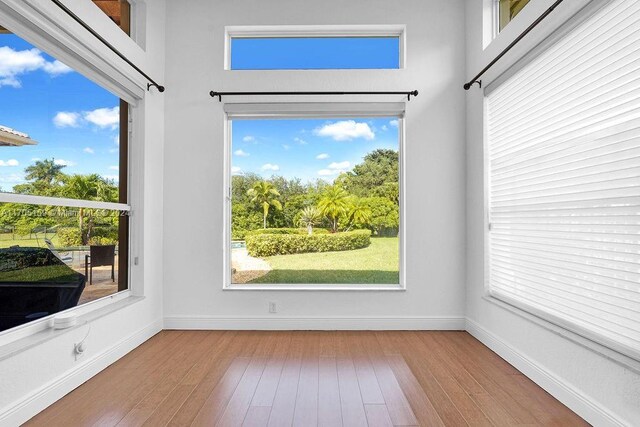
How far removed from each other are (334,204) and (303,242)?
1.63 feet

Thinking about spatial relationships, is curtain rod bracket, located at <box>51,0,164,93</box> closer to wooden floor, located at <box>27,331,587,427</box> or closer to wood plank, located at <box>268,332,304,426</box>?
wooden floor, located at <box>27,331,587,427</box>

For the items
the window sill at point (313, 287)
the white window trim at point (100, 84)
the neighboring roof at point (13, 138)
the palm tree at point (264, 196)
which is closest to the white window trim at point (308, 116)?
the window sill at point (313, 287)

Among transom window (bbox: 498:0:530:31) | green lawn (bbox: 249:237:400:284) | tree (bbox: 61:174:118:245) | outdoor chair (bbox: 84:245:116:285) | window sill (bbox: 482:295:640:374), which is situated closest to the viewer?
window sill (bbox: 482:295:640:374)

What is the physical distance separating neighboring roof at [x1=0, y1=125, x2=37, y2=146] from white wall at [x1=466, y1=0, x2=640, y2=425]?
3.21 meters

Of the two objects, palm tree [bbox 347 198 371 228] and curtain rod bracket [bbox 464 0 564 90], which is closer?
curtain rod bracket [bbox 464 0 564 90]

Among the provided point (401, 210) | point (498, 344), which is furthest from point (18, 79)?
point (498, 344)

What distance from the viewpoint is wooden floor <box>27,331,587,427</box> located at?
2.04 metres

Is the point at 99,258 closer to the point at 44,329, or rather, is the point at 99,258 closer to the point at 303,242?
the point at 44,329

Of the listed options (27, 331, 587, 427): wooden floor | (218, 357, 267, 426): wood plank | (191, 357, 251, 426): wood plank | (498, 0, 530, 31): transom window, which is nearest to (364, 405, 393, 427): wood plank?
(27, 331, 587, 427): wooden floor

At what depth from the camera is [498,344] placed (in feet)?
9.84

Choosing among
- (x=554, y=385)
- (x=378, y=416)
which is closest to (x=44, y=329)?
(x=378, y=416)

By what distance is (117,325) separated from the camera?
2.91m

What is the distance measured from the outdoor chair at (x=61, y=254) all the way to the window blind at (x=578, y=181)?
10.4 feet

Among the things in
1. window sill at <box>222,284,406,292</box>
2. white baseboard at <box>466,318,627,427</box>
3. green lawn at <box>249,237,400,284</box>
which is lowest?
white baseboard at <box>466,318,627,427</box>
